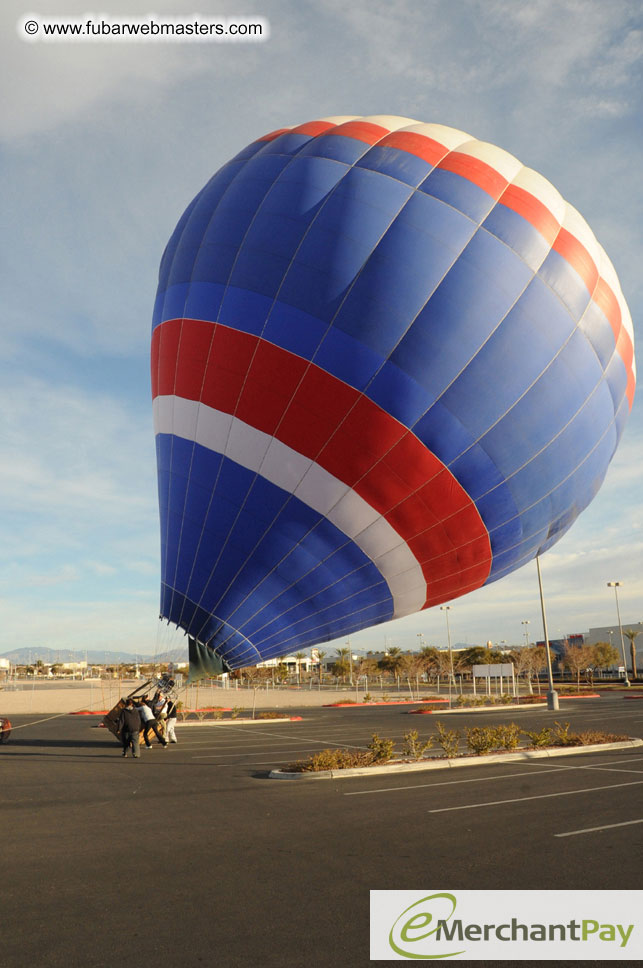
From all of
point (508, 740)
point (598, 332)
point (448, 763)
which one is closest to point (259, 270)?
point (598, 332)

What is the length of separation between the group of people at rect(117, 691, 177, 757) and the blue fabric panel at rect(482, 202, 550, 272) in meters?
14.7

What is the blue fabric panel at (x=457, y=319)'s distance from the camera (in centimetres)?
1320

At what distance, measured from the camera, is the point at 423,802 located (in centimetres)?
1120

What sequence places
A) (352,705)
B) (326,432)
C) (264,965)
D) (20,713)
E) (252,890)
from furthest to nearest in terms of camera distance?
(352,705) < (20,713) < (326,432) < (252,890) < (264,965)

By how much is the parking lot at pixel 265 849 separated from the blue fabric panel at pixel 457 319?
752 centimetres

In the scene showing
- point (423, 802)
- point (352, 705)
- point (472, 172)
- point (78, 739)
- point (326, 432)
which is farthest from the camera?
point (352, 705)

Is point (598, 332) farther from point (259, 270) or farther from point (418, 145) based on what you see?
point (259, 270)

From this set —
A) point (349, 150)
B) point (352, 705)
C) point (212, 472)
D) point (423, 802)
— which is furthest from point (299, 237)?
point (352, 705)

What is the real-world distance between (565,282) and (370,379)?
479 cm

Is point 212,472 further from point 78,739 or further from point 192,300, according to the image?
point 78,739

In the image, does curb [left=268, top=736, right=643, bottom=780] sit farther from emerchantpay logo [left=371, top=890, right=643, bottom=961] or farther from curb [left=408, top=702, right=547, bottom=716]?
curb [left=408, top=702, right=547, bottom=716]

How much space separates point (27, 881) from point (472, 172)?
47.0 feet

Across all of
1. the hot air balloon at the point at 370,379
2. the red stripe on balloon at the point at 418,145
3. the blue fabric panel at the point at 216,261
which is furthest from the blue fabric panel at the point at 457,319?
the blue fabric panel at the point at 216,261

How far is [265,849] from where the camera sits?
824cm
